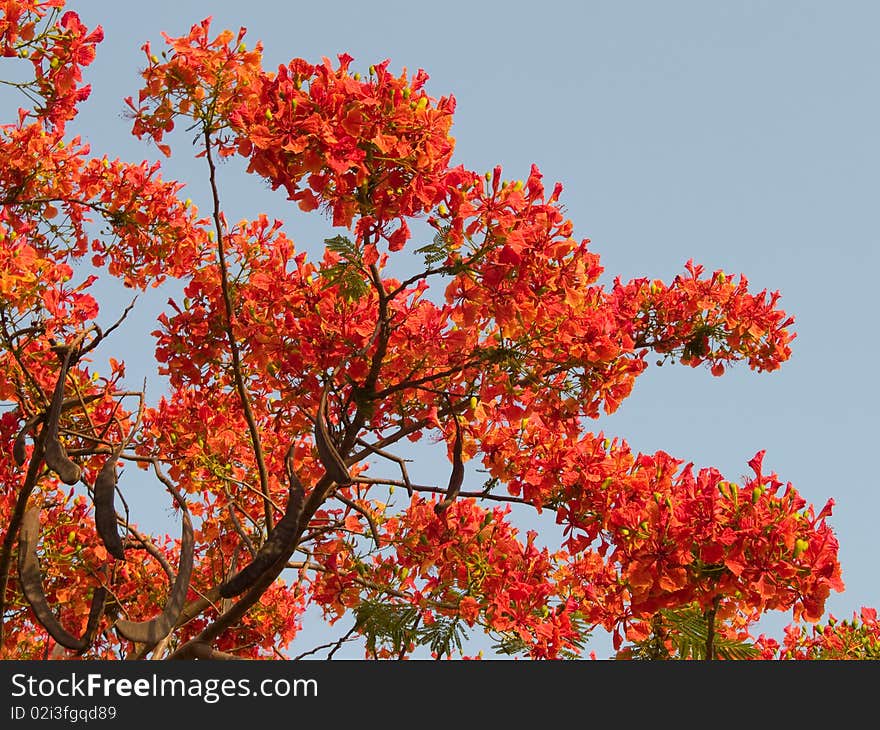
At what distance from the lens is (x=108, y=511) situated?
16.2ft

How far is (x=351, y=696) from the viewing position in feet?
15.7

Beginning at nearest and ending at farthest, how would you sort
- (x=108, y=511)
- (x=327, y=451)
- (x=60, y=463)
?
(x=108, y=511) → (x=327, y=451) → (x=60, y=463)

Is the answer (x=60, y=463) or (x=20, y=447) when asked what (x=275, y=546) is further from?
(x=20, y=447)

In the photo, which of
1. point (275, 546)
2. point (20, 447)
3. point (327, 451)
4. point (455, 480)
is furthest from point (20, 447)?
point (455, 480)

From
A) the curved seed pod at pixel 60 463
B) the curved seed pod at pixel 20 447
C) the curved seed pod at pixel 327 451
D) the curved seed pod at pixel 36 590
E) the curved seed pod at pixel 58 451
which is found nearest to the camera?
the curved seed pod at pixel 327 451

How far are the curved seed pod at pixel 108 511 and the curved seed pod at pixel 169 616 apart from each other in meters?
0.40

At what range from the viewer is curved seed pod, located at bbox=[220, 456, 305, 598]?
5.39 meters

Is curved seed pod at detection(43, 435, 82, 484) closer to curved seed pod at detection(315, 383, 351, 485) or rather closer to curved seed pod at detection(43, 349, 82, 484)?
curved seed pod at detection(43, 349, 82, 484)

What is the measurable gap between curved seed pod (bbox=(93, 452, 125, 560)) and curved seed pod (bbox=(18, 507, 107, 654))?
73cm

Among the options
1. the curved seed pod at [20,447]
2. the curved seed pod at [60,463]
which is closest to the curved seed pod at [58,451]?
the curved seed pod at [60,463]

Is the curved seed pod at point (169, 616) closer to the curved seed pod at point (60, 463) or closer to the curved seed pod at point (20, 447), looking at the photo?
the curved seed pod at point (60, 463)

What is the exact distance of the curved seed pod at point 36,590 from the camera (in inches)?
211

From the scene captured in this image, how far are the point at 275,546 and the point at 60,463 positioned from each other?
1158 millimetres

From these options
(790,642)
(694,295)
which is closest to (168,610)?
(694,295)
